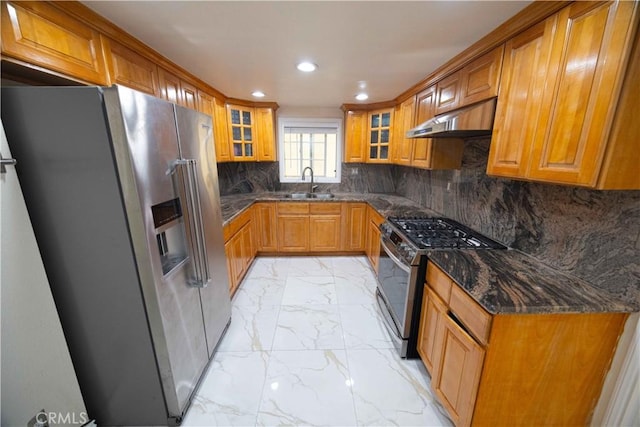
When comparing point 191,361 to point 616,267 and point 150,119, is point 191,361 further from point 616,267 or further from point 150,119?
point 616,267

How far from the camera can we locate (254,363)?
1.78 meters

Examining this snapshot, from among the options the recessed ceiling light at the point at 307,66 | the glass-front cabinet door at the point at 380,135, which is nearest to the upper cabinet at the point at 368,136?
the glass-front cabinet door at the point at 380,135

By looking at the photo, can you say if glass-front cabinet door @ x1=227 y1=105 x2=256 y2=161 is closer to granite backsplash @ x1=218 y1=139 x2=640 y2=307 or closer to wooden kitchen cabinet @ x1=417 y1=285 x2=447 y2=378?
granite backsplash @ x1=218 y1=139 x2=640 y2=307

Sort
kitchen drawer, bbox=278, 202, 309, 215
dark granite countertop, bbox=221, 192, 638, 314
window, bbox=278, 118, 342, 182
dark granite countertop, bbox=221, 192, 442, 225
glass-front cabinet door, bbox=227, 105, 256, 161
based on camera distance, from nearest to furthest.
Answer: dark granite countertop, bbox=221, 192, 638, 314, dark granite countertop, bbox=221, 192, 442, 225, glass-front cabinet door, bbox=227, 105, 256, 161, kitchen drawer, bbox=278, 202, 309, 215, window, bbox=278, 118, 342, 182

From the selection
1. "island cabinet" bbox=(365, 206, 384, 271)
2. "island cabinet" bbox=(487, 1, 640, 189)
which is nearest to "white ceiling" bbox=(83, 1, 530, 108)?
"island cabinet" bbox=(487, 1, 640, 189)

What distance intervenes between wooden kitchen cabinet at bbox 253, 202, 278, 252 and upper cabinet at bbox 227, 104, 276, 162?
0.75 meters

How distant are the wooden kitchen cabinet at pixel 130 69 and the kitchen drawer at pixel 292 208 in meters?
1.93

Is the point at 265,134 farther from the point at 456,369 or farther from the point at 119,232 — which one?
the point at 456,369

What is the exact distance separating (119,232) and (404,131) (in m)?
2.93

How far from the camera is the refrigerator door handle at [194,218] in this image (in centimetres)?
137

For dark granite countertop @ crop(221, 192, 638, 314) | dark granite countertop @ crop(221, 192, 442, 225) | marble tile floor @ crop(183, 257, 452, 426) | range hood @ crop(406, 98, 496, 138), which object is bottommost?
marble tile floor @ crop(183, 257, 452, 426)

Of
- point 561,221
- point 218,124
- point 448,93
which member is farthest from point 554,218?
point 218,124

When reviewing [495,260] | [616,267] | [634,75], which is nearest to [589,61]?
[634,75]

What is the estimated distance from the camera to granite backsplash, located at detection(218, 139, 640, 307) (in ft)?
3.48
